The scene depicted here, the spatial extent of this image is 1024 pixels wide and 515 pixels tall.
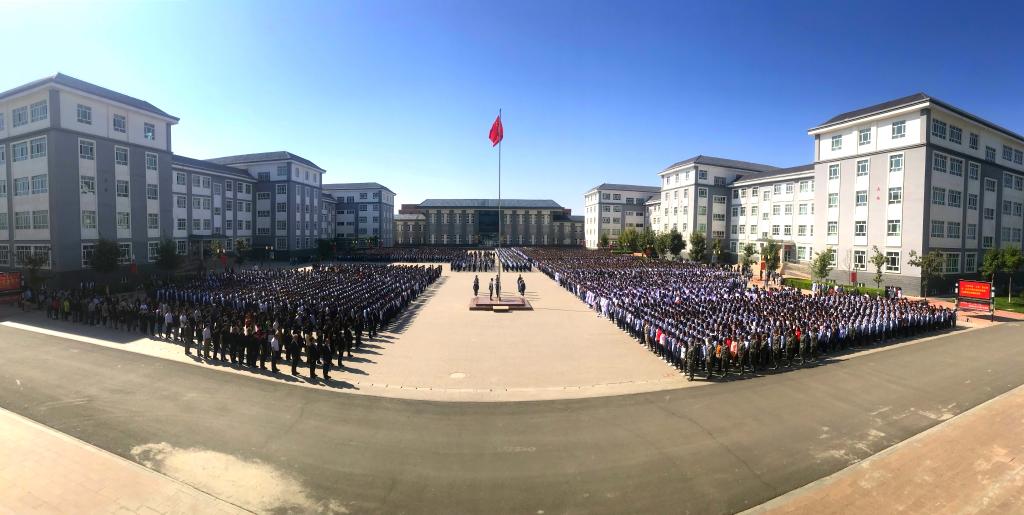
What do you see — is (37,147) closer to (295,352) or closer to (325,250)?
(295,352)

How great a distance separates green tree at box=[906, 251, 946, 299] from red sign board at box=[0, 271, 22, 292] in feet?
182

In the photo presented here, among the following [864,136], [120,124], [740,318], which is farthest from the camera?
[864,136]

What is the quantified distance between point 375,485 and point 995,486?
33.0ft

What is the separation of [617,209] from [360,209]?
52.0 meters

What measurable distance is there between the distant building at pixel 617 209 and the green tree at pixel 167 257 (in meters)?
70.6

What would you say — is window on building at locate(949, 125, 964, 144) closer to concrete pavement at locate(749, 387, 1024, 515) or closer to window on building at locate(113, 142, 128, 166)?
concrete pavement at locate(749, 387, 1024, 515)

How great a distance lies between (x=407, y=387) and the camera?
39.0 feet

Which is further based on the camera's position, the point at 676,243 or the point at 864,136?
the point at 676,243

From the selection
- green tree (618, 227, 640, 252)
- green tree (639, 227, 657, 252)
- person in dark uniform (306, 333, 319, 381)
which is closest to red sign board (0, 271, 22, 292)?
person in dark uniform (306, 333, 319, 381)

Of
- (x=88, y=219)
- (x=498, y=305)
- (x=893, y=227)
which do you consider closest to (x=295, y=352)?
(x=498, y=305)

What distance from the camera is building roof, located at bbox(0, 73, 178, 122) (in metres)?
30.2

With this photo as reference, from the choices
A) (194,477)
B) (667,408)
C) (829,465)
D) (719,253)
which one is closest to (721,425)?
(667,408)

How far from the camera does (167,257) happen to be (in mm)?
35406

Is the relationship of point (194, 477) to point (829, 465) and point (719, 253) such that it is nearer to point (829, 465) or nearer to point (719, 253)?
point (829, 465)
